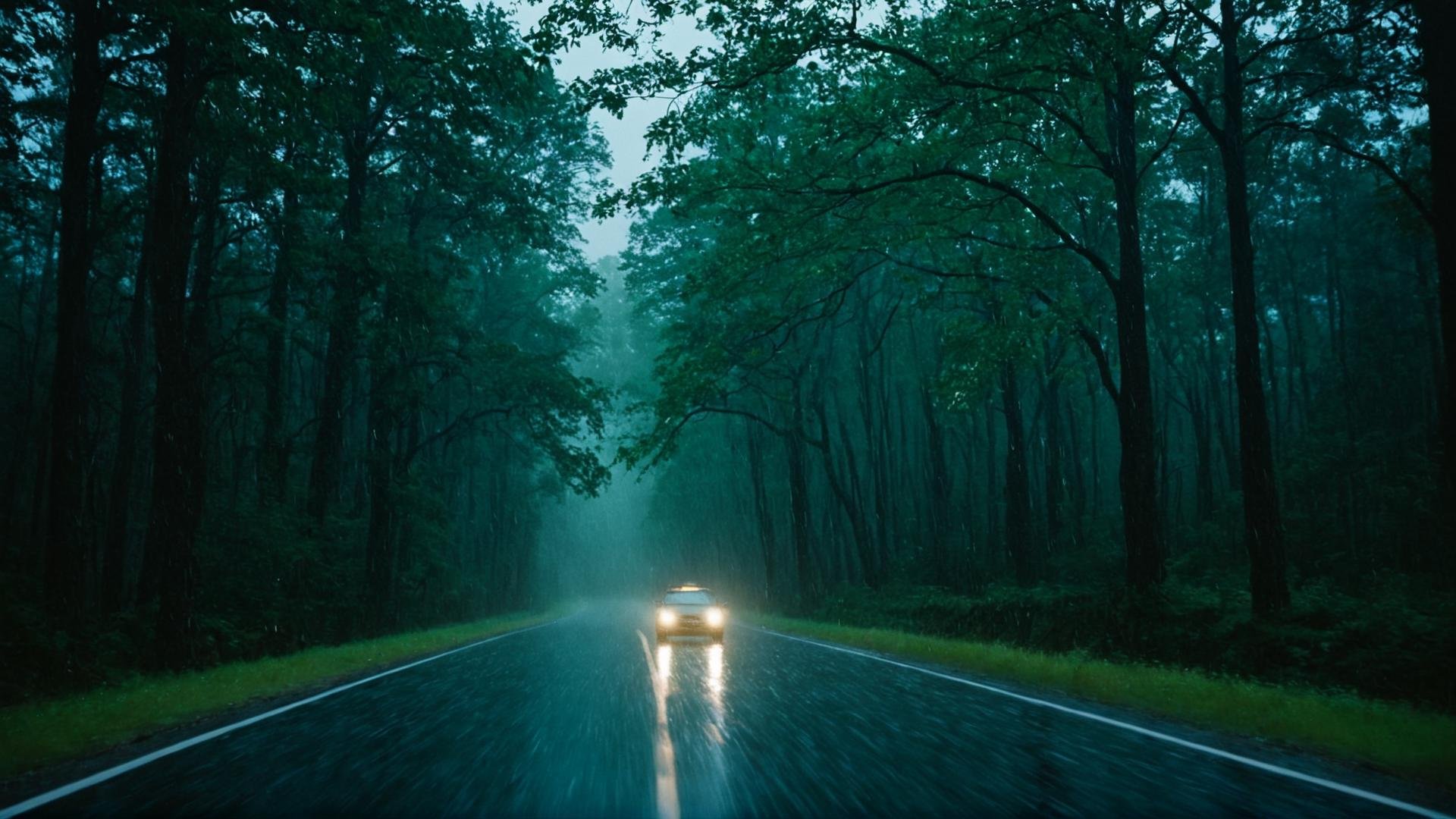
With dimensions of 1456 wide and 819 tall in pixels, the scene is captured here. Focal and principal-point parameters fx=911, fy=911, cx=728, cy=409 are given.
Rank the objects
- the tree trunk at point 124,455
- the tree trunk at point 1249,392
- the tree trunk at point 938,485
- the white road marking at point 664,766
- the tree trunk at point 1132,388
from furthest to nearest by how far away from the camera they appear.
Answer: the tree trunk at point 938,485 → the tree trunk at point 124,455 → the tree trunk at point 1132,388 → the tree trunk at point 1249,392 → the white road marking at point 664,766

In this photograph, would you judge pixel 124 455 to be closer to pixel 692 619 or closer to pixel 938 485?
pixel 692 619

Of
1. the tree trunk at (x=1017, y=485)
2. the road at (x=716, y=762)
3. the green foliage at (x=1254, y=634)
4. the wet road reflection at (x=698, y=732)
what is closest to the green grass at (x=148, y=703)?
the road at (x=716, y=762)

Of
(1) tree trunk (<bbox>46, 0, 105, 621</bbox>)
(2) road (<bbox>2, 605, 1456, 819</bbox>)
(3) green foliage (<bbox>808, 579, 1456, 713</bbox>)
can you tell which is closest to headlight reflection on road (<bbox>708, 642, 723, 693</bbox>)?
(2) road (<bbox>2, 605, 1456, 819</bbox>)

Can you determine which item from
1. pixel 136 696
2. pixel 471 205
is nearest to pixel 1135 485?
pixel 136 696

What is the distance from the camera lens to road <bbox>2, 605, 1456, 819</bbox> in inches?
219

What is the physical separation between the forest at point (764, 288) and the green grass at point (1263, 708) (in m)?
1.39

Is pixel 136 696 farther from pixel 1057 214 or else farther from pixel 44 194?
pixel 1057 214

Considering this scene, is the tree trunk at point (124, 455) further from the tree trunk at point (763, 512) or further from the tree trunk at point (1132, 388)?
the tree trunk at point (763, 512)

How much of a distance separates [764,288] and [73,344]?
12.4 metres

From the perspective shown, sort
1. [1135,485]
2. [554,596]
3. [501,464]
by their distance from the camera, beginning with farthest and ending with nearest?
[554,596]
[501,464]
[1135,485]

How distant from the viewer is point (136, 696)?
1049cm

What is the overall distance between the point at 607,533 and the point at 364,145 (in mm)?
120726

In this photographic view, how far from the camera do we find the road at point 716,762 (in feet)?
18.3

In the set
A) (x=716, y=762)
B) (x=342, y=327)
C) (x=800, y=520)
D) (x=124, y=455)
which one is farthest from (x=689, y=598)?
(x=716, y=762)
